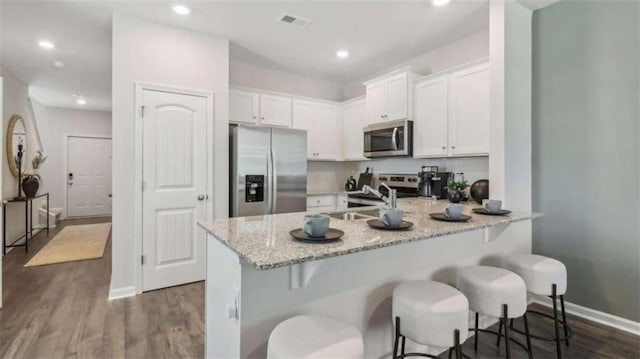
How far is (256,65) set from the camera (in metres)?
4.41

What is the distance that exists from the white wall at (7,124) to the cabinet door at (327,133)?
14.2ft

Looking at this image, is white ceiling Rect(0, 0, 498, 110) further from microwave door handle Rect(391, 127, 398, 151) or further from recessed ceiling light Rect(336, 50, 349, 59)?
microwave door handle Rect(391, 127, 398, 151)

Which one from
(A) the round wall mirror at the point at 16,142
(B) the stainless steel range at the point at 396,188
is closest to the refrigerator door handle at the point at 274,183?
(B) the stainless steel range at the point at 396,188

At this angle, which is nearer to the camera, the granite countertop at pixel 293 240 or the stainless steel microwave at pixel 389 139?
the granite countertop at pixel 293 240

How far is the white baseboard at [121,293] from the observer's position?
2.90m

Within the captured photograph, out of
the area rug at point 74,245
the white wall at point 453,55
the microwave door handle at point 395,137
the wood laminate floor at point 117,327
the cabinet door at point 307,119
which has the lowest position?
the wood laminate floor at point 117,327

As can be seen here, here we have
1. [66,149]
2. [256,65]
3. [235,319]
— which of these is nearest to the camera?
[235,319]

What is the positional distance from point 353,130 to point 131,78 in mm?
2904

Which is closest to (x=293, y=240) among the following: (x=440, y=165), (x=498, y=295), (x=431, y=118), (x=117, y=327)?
(x=498, y=295)

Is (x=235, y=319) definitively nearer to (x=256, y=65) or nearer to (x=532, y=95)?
(x=532, y=95)

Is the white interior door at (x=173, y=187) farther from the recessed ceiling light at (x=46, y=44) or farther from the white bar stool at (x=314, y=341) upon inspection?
the white bar stool at (x=314, y=341)

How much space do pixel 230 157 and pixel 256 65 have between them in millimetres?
1557

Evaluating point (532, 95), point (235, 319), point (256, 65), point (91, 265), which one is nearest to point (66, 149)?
point (91, 265)

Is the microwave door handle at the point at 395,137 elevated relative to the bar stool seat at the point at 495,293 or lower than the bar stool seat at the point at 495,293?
elevated
